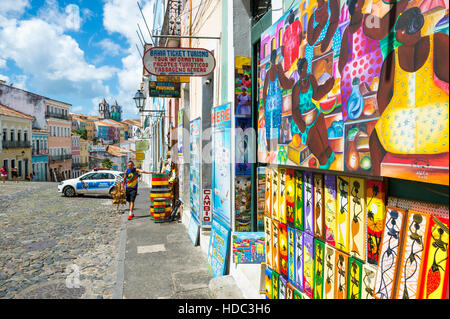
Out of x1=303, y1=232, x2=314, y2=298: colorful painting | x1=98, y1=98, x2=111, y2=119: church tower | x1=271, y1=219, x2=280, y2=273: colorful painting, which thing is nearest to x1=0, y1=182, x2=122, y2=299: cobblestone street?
x1=271, y1=219, x2=280, y2=273: colorful painting

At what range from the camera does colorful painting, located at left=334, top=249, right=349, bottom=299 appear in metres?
2.33

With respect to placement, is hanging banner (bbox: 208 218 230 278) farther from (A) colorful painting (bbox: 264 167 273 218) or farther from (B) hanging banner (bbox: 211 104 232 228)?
(A) colorful painting (bbox: 264 167 273 218)

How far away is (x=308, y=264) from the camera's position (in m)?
2.80

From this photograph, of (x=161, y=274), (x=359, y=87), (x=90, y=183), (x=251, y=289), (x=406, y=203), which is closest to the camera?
(x=406, y=203)

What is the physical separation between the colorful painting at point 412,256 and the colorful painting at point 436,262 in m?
0.03

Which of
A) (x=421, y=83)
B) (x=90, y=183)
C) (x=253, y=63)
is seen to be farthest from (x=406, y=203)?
(x=90, y=183)

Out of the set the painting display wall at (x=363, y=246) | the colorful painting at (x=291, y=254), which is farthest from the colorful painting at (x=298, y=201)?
the colorful painting at (x=291, y=254)

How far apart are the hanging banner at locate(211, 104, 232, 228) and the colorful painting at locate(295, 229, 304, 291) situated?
2178 millimetres

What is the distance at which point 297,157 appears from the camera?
276 cm

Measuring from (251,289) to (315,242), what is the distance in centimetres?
173

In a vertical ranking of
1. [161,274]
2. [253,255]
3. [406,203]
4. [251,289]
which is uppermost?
[406,203]

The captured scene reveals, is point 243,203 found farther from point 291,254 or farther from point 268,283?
point 291,254

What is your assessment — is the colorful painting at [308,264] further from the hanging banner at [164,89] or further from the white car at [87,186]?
the white car at [87,186]
